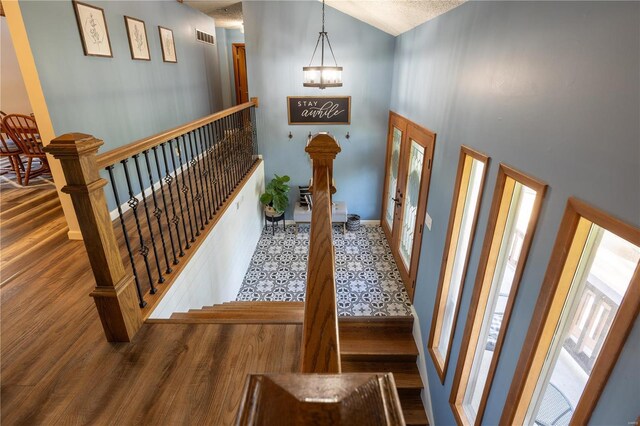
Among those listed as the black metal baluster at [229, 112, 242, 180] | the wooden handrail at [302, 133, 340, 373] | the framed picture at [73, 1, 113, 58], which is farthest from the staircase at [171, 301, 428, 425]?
the framed picture at [73, 1, 113, 58]

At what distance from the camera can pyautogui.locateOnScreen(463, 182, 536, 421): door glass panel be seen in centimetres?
185

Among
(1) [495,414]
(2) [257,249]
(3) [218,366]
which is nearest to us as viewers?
(3) [218,366]

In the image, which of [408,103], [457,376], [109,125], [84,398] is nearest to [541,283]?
[457,376]

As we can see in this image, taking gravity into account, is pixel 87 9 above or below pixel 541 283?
above

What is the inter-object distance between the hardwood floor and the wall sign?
4.03m

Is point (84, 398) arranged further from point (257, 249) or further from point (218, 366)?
point (257, 249)

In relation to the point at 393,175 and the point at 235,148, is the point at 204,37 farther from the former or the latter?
the point at 393,175

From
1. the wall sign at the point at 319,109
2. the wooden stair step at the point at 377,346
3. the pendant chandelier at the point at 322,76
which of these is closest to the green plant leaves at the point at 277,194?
the wall sign at the point at 319,109

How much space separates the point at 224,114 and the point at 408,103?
7.43 feet

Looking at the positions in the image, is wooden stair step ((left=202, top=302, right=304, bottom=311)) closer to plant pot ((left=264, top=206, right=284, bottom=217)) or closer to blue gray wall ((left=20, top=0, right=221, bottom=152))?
blue gray wall ((left=20, top=0, right=221, bottom=152))

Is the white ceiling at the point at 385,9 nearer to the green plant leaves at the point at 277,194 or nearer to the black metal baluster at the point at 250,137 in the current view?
the black metal baluster at the point at 250,137

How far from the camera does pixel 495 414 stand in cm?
190

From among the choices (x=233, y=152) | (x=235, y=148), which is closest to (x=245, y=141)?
(x=235, y=148)

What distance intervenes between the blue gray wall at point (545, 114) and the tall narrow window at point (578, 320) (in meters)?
0.05
